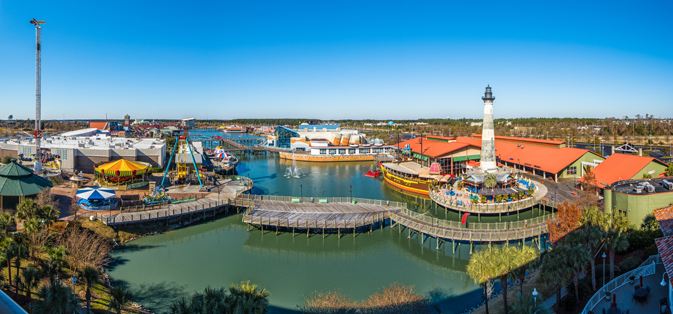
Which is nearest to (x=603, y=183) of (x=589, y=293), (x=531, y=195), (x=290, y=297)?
(x=531, y=195)

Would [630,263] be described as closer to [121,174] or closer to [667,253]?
[667,253]

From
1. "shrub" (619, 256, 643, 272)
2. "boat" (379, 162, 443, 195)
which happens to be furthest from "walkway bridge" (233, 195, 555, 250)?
"boat" (379, 162, 443, 195)

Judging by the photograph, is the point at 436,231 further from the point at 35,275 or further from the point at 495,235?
the point at 35,275

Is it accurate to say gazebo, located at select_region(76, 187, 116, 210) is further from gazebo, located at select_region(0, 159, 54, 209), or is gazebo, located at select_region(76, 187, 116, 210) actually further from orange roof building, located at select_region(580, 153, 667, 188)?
orange roof building, located at select_region(580, 153, 667, 188)

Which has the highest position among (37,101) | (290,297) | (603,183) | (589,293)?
(37,101)

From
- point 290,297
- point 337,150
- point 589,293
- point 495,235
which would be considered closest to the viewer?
point 589,293

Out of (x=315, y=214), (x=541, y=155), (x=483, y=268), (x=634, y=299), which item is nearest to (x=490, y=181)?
(x=315, y=214)
